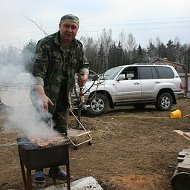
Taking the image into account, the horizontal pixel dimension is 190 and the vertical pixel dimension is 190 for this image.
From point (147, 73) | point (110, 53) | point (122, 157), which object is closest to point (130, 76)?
point (147, 73)

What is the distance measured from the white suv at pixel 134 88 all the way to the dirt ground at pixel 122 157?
2253mm

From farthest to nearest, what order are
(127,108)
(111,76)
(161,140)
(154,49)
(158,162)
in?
(154,49), (127,108), (111,76), (161,140), (158,162)

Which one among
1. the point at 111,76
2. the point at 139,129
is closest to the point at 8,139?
the point at 139,129

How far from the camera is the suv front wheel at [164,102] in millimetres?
13922

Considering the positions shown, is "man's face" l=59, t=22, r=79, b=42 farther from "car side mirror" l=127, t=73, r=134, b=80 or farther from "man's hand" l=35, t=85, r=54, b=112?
"car side mirror" l=127, t=73, r=134, b=80

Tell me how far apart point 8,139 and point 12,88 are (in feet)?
12.2

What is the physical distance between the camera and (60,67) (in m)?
4.52

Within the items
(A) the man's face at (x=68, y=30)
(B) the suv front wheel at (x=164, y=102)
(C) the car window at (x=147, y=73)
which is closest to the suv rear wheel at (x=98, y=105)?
(C) the car window at (x=147, y=73)

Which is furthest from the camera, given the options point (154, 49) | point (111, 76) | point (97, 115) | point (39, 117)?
point (154, 49)

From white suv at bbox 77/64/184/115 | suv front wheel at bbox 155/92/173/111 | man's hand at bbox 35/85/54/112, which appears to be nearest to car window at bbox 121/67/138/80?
white suv at bbox 77/64/184/115

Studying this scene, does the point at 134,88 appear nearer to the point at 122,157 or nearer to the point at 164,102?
the point at 164,102

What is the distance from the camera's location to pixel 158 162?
5.96m

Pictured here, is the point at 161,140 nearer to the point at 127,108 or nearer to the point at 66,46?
the point at 66,46

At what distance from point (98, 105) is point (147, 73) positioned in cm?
273
